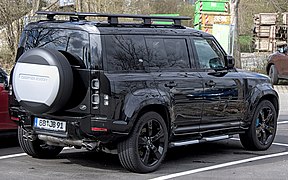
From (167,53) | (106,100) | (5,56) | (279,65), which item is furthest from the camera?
(5,56)

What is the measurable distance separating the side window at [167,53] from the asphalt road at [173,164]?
1.42 metres

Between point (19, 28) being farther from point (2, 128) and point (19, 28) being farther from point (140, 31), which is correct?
point (140, 31)

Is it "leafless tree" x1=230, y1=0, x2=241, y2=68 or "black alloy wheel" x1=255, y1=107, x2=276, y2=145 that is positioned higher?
"leafless tree" x1=230, y1=0, x2=241, y2=68

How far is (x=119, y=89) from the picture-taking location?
26.3 ft

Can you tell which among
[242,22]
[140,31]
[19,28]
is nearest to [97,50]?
[140,31]

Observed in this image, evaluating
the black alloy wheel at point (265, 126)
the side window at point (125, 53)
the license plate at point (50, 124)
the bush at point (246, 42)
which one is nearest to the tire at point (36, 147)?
the license plate at point (50, 124)

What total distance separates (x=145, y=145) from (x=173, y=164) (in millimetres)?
955

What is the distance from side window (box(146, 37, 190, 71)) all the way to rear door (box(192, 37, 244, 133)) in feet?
0.93

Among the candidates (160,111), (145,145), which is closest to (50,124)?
(145,145)

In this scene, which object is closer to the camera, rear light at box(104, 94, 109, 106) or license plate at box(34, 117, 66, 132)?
rear light at box(104, 94, 109, 106)

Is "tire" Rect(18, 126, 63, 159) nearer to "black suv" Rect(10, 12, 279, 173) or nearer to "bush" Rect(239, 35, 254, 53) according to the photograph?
"black suv" Rect(10, 12, 279, 173)

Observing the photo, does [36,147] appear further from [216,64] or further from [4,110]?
[216,64]

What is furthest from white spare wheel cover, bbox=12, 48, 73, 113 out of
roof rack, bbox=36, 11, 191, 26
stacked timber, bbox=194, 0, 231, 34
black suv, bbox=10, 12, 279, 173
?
A: stacked timber, bbox=194, 0, 231, 34

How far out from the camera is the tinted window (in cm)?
818
